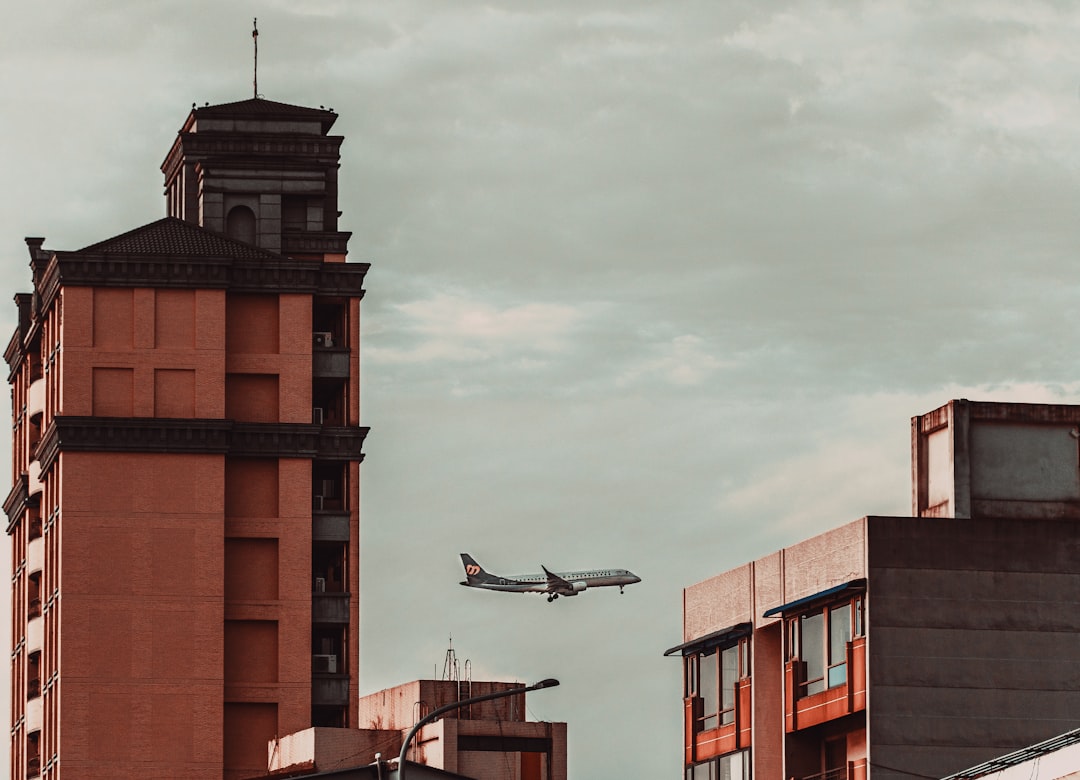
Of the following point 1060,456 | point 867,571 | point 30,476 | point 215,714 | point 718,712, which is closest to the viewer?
point 867,571

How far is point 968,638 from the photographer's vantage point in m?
66.1

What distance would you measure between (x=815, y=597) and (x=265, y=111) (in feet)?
239

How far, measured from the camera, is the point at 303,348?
12488 centimetres

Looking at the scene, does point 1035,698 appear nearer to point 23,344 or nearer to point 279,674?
point 279,674

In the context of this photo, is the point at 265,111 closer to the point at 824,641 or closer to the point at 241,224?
the point at 241,224

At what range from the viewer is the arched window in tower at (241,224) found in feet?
438

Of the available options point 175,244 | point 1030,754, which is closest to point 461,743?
point 175,244

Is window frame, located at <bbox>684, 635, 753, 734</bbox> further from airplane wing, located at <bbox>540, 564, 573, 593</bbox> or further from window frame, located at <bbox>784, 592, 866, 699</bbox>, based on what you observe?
airplane wing, located at <bbox>540, 564, 573, 593</bbox>

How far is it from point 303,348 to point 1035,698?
6493cm

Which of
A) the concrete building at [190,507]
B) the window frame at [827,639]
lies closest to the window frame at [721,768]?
the window frame at [827,639]

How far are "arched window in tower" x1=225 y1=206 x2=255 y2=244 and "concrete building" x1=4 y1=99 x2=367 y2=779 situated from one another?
309cm

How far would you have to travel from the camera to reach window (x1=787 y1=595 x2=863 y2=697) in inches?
2635

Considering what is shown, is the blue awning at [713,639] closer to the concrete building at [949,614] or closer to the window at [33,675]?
the concrete building at [949,614]

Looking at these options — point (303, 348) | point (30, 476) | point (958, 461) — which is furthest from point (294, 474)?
point (958, 461)
